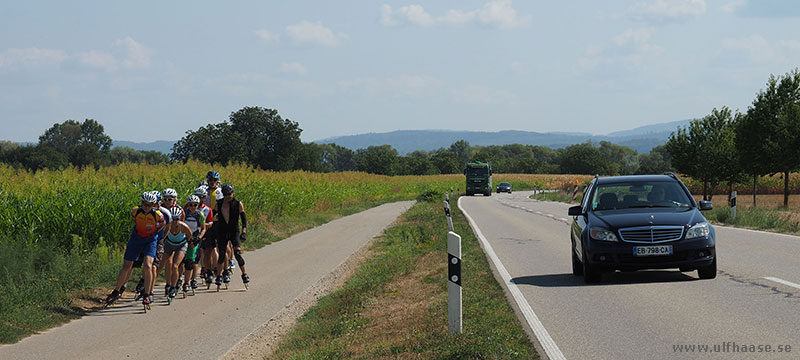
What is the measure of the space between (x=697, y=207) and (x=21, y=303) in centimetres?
998

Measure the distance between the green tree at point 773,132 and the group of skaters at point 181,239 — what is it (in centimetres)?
3649

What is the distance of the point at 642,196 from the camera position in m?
12.7

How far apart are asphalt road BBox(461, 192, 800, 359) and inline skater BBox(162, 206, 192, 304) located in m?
4.98

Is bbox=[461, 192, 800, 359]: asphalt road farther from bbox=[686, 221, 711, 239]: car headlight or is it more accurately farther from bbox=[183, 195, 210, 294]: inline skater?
bbox=[183, 195, 210, 294]: inline skater

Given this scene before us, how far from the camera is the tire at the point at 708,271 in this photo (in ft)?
39.2

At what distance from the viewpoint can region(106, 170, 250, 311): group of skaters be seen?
11883 mm

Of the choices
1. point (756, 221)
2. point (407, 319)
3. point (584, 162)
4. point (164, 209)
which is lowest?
point (407, 319)

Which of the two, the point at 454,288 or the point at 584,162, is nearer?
the point at 454,288

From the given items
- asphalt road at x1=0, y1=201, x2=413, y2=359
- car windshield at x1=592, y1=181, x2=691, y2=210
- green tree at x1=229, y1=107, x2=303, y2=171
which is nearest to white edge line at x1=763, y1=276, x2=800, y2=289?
car windshield at x1=592, y1=181, x2=691, y2=210

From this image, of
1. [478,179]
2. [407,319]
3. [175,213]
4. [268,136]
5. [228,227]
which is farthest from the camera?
[268,136]

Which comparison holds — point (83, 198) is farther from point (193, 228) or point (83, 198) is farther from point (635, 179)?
point (635, 179)

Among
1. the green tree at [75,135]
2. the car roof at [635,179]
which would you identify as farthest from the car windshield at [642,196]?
the green tree at [75,135]

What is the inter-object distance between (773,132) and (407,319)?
4065 centimetres

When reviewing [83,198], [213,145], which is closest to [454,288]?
[83,198]
